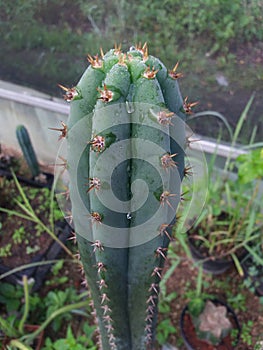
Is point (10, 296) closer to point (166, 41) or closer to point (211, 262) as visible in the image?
point (211, 262)

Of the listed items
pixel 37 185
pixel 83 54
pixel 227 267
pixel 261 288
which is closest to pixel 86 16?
pixel 83 54

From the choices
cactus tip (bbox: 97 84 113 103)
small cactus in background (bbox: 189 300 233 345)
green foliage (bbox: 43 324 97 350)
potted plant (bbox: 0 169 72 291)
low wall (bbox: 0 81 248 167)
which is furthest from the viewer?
low wall (bbox: 0 81 248 167)

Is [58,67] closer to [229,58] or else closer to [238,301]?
[229,58]

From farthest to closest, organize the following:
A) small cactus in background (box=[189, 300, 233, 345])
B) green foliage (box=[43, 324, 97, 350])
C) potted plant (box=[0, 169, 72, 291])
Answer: potted plant (box=[0, 169, 72, 291]), small cactus in background (box=[189, 300, 233, 345]), green foliage (box=[43, 324, 97, 350])

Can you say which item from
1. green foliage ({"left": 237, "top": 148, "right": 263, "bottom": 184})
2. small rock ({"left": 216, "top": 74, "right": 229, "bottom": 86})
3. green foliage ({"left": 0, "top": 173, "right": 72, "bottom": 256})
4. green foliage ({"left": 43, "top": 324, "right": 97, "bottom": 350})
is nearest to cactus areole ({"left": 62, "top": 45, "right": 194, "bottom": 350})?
green foliage ({"left": 43, "top": 324, "right": 97, "bottom": 350})

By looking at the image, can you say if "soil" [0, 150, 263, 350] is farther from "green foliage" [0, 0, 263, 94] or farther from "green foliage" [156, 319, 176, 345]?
"green foliage" [0, 0, 263, 94]

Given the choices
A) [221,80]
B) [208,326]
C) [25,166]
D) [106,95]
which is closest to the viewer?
[106,95]

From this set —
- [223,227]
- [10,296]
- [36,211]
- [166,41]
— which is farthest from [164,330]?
[166,41]
